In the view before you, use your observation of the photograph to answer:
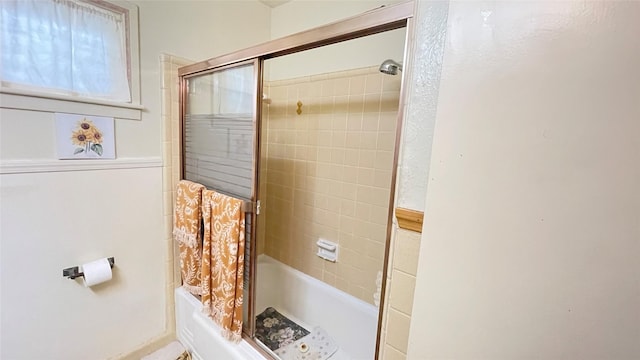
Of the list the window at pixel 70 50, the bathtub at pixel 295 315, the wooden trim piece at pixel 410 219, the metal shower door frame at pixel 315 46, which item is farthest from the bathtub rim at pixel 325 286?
the window at pixel 70 50

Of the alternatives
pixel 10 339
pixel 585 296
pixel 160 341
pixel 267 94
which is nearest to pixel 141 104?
pixel 267 94

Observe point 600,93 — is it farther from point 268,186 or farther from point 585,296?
point 268,186

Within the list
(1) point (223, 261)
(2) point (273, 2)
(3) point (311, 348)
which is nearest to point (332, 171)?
(1) point (223, 261)

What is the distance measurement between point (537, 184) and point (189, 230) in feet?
5.05

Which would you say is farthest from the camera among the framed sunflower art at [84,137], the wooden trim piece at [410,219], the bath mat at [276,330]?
the bath mat at [276,330]

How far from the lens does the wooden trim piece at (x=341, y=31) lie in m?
0.76

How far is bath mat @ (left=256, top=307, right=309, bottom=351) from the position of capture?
183 cm

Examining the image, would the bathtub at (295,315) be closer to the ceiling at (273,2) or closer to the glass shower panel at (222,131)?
the glass shower panel at (222,131)

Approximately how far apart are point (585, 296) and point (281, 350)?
177 centimetres

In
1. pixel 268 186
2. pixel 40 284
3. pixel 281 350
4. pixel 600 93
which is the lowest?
pixel 281 350

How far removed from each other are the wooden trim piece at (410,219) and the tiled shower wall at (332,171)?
2.98 feet

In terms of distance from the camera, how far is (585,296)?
0.42 m

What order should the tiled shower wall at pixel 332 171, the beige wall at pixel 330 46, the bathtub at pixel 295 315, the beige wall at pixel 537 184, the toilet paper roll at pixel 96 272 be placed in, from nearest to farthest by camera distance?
the beige wall at pixel 537 184 < the toilet paper roll at pixel 96 272 < the bathtub at pixel 295 315 < the beige wall at pixel 330 46 < the tiled shower wall at pixel 332 171

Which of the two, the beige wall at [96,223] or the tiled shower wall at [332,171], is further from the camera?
the tiled shower wall at [332,171]
